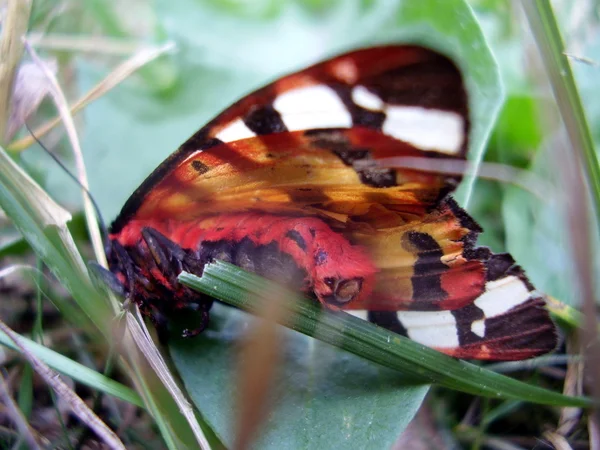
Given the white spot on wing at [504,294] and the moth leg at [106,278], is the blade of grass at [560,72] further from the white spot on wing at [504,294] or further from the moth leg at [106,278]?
the moth leg at [106,278]

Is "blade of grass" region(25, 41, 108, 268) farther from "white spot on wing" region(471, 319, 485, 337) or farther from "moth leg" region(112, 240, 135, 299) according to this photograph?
"white spot on wing" region(471, 319, 485, 337)

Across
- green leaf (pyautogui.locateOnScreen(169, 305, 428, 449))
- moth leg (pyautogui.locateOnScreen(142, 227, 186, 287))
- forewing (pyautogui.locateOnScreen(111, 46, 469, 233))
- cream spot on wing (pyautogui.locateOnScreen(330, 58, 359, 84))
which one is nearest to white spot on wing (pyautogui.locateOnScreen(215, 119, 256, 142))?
forewing (pyautogui.locateOnScreen(111, 46, 469, 233))

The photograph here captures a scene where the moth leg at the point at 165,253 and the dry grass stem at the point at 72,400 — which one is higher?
the moth leg at the point at 165,253

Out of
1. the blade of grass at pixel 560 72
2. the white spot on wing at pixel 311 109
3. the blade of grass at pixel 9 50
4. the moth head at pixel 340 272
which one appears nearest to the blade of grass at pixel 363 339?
the moth head at pixel 340 272

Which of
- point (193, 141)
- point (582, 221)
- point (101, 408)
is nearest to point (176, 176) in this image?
point (193, 141)

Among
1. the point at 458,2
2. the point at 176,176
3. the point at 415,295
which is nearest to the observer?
the point at 176,176

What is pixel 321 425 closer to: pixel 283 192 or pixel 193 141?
pixel 283 192

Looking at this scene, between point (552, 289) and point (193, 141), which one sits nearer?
point (193, 141)

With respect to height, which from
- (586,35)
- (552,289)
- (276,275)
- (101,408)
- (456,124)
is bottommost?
(101,408)
